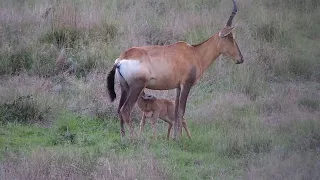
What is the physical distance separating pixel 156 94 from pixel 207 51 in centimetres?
191

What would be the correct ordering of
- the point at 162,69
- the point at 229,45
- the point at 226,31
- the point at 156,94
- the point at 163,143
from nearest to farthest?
1. the point at 163,143
2. the point at 162,69
3. the point at 226,31
4. the point at 229,45
5. the point at 156,94

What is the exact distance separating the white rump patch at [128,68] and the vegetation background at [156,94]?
0.90 meters

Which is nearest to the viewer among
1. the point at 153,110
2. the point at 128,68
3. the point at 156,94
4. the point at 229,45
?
the point at 128,68

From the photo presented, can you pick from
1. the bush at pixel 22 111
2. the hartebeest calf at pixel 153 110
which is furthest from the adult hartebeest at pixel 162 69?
the bush at pixel 22 111

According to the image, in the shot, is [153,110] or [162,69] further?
[153,110]

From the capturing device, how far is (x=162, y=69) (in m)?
10.1

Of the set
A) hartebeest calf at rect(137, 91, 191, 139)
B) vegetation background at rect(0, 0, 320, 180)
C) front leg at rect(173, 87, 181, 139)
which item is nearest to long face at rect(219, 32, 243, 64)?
vegetation background at rect(0, 0, 320, 180)

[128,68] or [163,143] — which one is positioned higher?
[128,68]

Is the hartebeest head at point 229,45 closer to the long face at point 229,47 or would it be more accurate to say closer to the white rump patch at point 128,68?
the long face at point 229,47

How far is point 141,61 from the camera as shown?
32.5ft

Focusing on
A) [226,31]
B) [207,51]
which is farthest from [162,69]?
[226,31]

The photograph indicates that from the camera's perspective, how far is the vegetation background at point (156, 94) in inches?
323

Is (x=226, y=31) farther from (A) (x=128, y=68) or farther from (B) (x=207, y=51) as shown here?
(A) (x=128, y=68)

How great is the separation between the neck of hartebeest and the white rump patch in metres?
1.26
